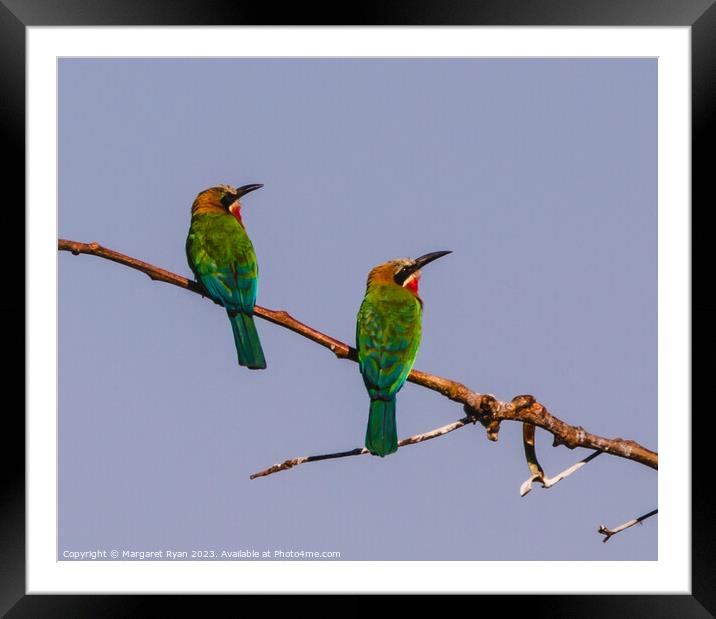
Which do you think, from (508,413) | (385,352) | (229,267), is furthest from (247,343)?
(508,413)

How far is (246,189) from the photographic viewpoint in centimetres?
346

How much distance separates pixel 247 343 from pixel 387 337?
0.54 m

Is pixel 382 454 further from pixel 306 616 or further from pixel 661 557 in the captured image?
pixel 661 557

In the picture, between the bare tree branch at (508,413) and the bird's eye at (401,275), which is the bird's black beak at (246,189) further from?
the bare tree branch at (508,413)

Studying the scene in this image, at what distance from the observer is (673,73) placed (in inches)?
123

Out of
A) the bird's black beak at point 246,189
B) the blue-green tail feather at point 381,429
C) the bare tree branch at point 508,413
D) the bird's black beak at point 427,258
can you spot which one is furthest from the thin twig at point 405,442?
the bird's black beak at point 246,189

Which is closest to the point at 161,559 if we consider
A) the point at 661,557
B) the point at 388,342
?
the point at 388,342

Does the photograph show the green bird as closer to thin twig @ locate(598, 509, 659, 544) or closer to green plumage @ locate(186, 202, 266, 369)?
green plumage @ locate(186, 202, 266, 369)

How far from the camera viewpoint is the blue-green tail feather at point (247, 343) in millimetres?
3090

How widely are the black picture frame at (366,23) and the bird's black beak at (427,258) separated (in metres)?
0.89

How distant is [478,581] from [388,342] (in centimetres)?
97

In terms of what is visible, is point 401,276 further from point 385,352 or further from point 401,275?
point 385,352

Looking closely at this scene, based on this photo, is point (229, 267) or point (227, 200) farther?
point (227, 200)

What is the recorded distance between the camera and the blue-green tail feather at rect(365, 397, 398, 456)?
3021mm
